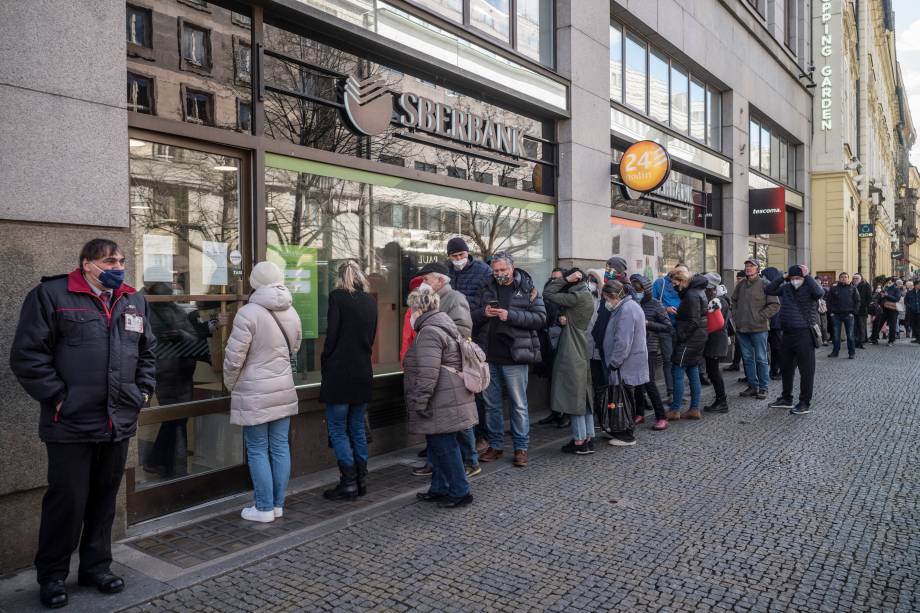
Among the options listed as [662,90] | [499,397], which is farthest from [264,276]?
[662,90]

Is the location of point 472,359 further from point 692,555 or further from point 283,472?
point 692,555

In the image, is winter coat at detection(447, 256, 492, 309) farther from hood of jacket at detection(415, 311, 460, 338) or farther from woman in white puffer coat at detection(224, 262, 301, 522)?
woman in white puffer coat at detection(224, 262, 301, 522)

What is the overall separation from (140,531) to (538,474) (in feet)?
10.4

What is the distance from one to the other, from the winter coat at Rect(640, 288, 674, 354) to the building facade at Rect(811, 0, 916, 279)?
614 inches

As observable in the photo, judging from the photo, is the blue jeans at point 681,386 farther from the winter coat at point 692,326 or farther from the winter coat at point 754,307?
the winter coat at point 754,307

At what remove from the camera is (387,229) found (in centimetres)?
750

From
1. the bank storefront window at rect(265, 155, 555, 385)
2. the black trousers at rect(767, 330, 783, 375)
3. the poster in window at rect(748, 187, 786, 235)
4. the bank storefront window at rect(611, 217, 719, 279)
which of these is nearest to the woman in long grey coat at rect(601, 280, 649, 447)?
the bank storefront window at rect(265, 155, 555, 385)

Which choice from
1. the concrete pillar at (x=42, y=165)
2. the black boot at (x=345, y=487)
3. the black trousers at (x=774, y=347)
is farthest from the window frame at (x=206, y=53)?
the black trousers at (x=774, y=347)

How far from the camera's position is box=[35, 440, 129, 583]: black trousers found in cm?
369

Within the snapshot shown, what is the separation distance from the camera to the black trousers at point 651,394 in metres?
7.87

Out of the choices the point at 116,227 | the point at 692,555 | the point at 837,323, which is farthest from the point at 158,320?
the point at 837,323

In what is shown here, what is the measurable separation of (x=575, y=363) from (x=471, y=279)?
1.30 meters

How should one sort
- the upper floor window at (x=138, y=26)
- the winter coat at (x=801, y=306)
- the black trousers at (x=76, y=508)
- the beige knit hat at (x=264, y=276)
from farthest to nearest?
the winter coat at (x=801, y=306) < the upper floor window at (x=138, y=26) < the beige knit hat at (x=264, y=276) < the black trousers at (x=76, y=508)

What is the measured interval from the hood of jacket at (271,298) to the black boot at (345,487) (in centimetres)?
140
